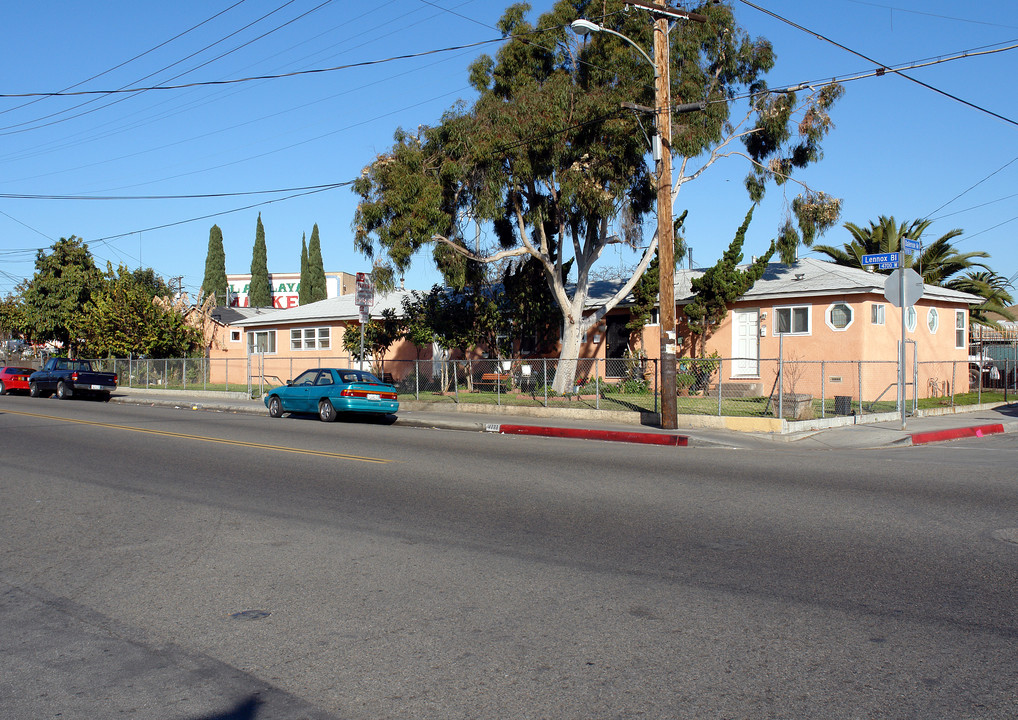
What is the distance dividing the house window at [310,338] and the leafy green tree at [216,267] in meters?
40.0

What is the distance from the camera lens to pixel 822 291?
24.7 metres

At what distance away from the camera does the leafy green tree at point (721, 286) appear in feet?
84.5

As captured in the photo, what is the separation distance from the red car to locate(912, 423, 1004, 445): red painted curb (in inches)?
1348

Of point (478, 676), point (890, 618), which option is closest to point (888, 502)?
point (890, 618)

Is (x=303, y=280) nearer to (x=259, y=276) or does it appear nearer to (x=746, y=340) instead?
(x=259, y=276)

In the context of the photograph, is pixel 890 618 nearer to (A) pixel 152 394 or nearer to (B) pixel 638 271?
(B) pixel 638 271

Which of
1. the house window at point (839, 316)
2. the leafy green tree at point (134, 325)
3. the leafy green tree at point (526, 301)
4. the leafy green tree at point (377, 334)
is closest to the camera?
the house window at point (839, 316)

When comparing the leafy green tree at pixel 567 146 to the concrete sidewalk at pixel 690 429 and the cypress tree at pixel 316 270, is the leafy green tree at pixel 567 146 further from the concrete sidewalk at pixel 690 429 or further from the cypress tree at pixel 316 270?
the cypress tree at pixel 316 270

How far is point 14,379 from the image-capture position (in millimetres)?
36156

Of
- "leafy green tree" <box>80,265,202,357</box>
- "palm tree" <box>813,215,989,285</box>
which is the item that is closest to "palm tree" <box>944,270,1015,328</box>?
"palm tree" <box>813,215,989,285</box>

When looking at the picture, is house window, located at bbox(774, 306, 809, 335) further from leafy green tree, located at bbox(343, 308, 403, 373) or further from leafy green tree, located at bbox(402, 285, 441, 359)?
leafy green tree, located at bbox(343, 308, 403, 373)

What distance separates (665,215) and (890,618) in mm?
14228

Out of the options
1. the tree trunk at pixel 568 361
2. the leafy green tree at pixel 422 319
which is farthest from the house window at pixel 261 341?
the tree trunk at pixel 568 361

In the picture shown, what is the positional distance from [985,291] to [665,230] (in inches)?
986
